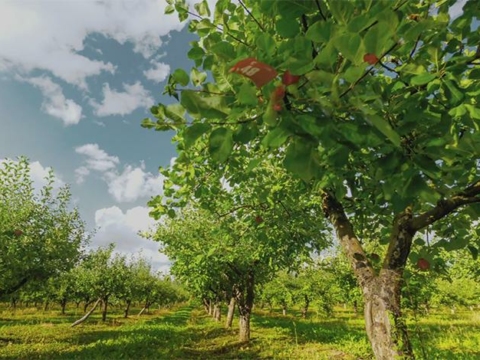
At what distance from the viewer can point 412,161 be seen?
6.96 feet

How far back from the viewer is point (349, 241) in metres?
5.08

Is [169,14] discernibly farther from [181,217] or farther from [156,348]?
[181,217]

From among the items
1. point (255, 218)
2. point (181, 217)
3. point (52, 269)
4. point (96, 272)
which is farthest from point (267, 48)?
Result: point (96, 272)

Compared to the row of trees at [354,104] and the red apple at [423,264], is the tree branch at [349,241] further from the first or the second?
the red apple at [423,264]

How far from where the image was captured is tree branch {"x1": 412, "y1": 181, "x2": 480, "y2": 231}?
3572 millimetres

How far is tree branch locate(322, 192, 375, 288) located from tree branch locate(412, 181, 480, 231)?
2.76 feet

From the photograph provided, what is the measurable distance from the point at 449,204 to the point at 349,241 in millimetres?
1617

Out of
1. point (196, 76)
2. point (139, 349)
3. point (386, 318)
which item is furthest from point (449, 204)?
point (139, 349)

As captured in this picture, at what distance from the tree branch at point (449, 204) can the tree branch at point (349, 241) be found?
843mm

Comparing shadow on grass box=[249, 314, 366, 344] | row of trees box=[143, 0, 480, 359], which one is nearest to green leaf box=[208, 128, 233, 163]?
row of trees box=[143, 0, 480, 359]

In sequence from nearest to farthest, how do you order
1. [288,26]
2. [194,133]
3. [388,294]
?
[194,133], [288,26], [388,294]

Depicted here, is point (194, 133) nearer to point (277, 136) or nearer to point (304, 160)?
point (277, 136)

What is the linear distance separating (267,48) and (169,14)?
6.69ft

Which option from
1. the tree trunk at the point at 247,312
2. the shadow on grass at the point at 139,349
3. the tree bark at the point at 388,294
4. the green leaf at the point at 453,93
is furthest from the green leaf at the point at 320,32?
the tree trunk at the point at 247,312
